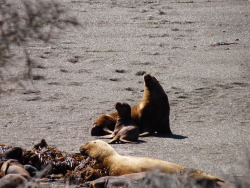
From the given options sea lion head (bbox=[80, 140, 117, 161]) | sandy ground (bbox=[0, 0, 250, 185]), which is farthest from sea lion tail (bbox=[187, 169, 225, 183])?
sea lion head (bbox=[80, 140, 117, 161])

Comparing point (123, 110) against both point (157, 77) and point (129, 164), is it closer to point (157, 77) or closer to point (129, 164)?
point (129, 164)

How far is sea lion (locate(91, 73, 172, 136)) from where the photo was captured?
7828 millimetres

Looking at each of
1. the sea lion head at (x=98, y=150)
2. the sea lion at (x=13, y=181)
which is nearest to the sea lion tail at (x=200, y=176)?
the sea lion head at (x=98, y=150)

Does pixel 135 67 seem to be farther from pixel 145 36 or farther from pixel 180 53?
pixel 145 36

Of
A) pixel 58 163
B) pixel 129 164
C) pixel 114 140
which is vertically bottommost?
pixel 114 140

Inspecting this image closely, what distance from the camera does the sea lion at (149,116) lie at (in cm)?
783

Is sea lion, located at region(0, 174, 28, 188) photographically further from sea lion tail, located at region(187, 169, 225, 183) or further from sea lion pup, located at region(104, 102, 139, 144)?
sea lion pup, located at region(104, 102, 139, 144)

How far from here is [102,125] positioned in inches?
307

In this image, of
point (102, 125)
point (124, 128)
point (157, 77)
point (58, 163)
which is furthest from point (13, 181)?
point (157, 77)

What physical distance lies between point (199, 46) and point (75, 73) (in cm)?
298

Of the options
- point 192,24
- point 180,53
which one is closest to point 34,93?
point 180,53

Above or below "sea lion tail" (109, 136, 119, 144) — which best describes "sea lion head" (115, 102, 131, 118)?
above

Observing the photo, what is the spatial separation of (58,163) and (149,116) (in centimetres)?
241

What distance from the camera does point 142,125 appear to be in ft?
27.0
